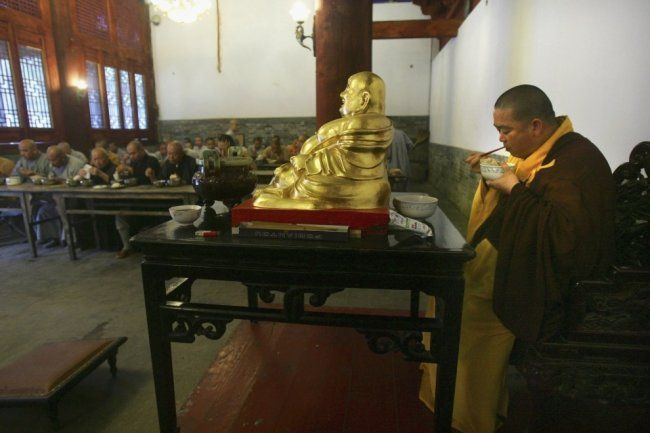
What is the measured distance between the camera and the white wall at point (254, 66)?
10.3 m

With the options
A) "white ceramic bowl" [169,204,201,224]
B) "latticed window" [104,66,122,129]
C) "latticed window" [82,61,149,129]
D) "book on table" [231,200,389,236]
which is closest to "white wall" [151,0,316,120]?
"latticed window" [82,61,149,129]

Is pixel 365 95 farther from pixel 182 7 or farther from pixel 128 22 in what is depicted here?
pixel 128 22

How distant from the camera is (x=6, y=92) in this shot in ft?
22.3

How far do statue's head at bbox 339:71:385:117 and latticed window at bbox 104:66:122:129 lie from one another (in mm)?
9503

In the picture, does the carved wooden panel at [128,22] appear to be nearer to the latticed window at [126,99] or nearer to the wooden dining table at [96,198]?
the latticed window at [126,99]

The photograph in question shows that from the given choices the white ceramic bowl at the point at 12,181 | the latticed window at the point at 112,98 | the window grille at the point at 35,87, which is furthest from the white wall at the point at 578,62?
the latticed window at the point at 112,98

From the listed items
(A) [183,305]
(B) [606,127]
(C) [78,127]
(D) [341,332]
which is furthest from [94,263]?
(C) [78,127]

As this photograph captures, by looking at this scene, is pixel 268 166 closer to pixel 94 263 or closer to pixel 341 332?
pixel 94 263

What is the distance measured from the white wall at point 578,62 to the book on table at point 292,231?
151 centimetres

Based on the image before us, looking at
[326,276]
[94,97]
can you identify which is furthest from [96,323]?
[94,97]

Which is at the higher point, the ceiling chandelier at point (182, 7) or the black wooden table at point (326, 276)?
the ceiling chandelier at point (182, 7)

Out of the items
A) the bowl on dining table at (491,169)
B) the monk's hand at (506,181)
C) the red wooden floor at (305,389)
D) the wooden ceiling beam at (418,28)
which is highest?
the wooden ceiling beam at (418,28)

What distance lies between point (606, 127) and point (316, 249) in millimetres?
1840

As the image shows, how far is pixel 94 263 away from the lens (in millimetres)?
4352
